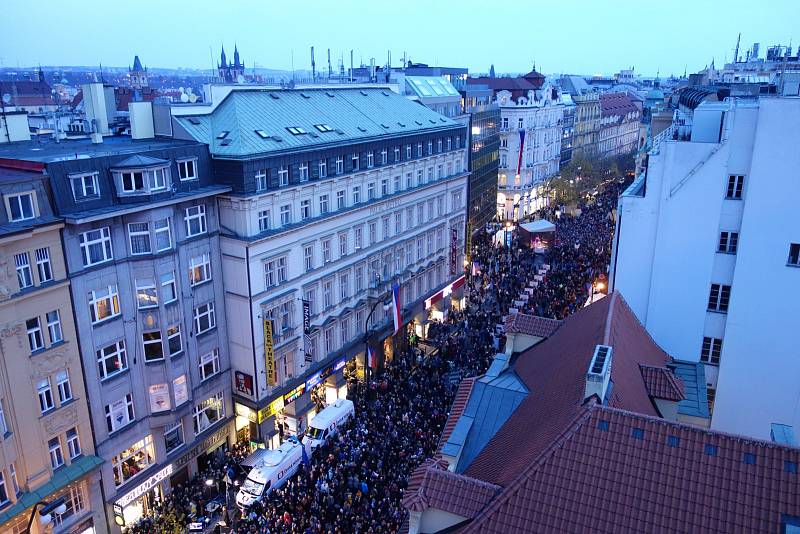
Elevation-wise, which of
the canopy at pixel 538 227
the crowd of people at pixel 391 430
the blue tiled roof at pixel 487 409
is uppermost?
the blue tiled roof at pixel 487 409

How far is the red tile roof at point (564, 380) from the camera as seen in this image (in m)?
19.0

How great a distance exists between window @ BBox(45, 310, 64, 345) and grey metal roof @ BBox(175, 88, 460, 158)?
11555mm

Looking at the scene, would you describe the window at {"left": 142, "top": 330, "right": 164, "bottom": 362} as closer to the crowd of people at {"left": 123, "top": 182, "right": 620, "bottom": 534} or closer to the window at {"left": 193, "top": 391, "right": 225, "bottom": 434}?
the window at {"left": 193, "top": 391, "right": 225, "bottom": 434}

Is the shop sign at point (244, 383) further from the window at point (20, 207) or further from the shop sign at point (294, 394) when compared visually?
the window at point (20, 207)

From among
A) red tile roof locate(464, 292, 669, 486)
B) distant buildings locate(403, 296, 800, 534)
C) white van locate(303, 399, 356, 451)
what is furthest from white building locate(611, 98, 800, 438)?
A: white van locate(303, 399, 356, 451)

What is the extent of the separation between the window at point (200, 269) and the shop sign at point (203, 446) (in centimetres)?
923

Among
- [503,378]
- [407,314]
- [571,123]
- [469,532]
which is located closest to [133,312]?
[503,378]

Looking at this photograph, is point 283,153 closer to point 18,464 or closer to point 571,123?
point 18,464

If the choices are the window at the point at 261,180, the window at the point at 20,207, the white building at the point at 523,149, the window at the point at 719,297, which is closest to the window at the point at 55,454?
the window at the point at 20,207

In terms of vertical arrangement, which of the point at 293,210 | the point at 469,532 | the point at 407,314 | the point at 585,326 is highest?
the point at 293,210

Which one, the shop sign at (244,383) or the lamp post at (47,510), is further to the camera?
the shop sign at (244,383)

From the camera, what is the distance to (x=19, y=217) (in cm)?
2419

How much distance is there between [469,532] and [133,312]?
2044 cm

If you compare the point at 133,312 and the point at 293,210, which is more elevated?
the point at 293,210
